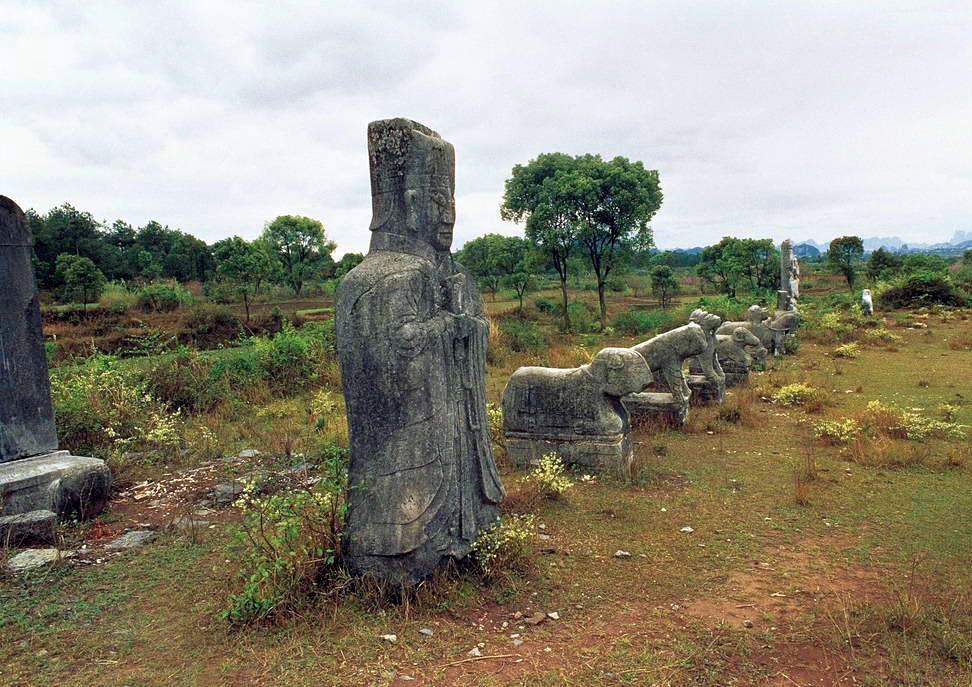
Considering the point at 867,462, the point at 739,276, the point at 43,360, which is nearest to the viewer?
the point at 43,360

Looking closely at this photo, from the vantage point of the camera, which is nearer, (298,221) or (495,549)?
(495,549)

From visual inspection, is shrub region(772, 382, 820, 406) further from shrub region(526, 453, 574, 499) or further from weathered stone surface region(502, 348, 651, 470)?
shrub region(526, 453, 574, 499)

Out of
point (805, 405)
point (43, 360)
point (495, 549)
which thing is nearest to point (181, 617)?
point (495, 549)

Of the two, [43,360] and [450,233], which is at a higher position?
[450,233]

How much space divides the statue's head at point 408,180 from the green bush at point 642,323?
54.8 feet

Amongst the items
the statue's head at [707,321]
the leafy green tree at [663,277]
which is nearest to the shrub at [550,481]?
the statue's head at [707,321]

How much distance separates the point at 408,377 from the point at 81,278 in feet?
61.4

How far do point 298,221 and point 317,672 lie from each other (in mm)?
34125

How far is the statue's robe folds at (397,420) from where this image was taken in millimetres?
4059

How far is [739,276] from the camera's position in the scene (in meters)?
32.8

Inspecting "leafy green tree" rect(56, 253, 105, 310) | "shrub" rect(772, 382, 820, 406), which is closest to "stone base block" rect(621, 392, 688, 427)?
"shrub" rect(772, 382, 820, 406)

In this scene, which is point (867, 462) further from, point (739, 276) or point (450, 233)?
point (739, 276)

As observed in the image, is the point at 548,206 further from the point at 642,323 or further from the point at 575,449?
the point at 575,449

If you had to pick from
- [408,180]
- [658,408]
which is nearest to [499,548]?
[408,180]
